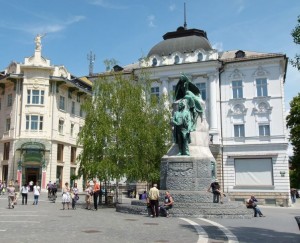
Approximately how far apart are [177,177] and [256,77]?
25460 mm

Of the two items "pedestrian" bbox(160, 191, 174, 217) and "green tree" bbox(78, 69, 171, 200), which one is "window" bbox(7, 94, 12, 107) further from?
"pedestrian" bbox(160, 191, 174, 217)

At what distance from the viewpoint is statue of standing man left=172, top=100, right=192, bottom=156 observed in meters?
17.8

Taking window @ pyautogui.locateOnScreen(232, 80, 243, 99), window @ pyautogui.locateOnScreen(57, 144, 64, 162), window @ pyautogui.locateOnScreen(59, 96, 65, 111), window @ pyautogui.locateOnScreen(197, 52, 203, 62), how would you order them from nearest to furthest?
window @ pyautogui.locateOnScreen(232, 80, 243, 99), window @ pyautogui.locateOnScreen(197, 52, 203, 62), window @ pyautogui.locateOnScreen(57, 144, 64, 162), window @ pyautogui.locateOnScreen(59, 96, 65, 111)

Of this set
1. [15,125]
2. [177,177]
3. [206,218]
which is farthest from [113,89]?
[15,125]

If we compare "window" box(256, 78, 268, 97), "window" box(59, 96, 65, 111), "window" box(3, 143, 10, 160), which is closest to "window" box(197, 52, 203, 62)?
"window" box(256, 78, 268, 97)

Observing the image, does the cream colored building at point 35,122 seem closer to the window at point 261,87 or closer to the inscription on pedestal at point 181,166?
the window at point 261,87

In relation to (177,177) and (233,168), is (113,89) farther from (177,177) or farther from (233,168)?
(233,168)

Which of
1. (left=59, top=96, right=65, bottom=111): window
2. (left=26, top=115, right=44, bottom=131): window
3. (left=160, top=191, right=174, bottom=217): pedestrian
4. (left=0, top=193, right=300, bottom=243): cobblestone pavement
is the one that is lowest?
(left=0, top=193, right=300, bottom=243): cobblestone pavement

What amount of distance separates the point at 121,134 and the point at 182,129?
23.6 feet

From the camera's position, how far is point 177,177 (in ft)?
56.8

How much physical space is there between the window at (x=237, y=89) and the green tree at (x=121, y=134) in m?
15.3

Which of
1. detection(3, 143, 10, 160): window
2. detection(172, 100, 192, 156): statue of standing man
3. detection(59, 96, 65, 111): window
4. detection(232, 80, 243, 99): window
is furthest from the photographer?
detection(59, 96, 65, 111): window

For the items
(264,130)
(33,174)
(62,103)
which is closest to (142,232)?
(264,130)

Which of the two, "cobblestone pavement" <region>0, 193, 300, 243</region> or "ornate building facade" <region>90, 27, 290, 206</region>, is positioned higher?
"ornate building facade" <region>90, 27, 290, 206</region>
